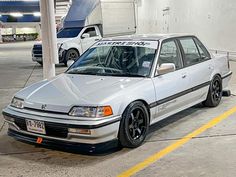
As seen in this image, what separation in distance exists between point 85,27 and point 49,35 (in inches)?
282

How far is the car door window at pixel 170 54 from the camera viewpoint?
199 inches

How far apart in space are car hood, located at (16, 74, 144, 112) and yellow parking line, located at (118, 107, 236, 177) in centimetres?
81

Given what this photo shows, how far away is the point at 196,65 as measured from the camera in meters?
5.62

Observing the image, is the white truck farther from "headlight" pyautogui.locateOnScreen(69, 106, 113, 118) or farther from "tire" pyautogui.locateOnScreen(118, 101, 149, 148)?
"headlight" pyautogui.locateOnScreen(69, 106, 113, 118)

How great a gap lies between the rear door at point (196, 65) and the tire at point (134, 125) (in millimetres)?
1273

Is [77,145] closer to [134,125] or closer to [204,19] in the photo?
[134,125]

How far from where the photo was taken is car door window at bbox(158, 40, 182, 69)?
505cm

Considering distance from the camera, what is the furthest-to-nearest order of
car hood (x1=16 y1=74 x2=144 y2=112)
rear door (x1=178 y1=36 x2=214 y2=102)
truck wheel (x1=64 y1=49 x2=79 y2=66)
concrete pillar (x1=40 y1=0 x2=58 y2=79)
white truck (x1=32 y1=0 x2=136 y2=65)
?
white truck (x1=32 y1=0 x2=136 y2=65)
truck wheel (x1=64 y1=49 x2=79 y2=66)
concrete pillar (x1=40 y1=0 x2=58 y2=79)
rear door (x1=178 y1=36 x2=214 y2=102)
car hood (x1=16 y1=74 x2=144 y2=112)

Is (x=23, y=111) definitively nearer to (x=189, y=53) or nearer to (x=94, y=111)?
(x=94, y=111)

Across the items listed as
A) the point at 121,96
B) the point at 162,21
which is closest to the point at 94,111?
the point at 121,96

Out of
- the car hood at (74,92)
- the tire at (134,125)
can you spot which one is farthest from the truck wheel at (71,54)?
the tire at (134,125)

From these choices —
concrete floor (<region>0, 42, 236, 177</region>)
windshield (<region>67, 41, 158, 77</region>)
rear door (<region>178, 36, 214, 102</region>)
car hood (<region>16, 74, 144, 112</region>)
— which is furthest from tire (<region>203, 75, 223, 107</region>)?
car hood (<region>16, 74, 144, 112</region>)

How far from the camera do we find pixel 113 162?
396 cm

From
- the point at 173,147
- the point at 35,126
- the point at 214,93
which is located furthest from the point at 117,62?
the point at 214,93
